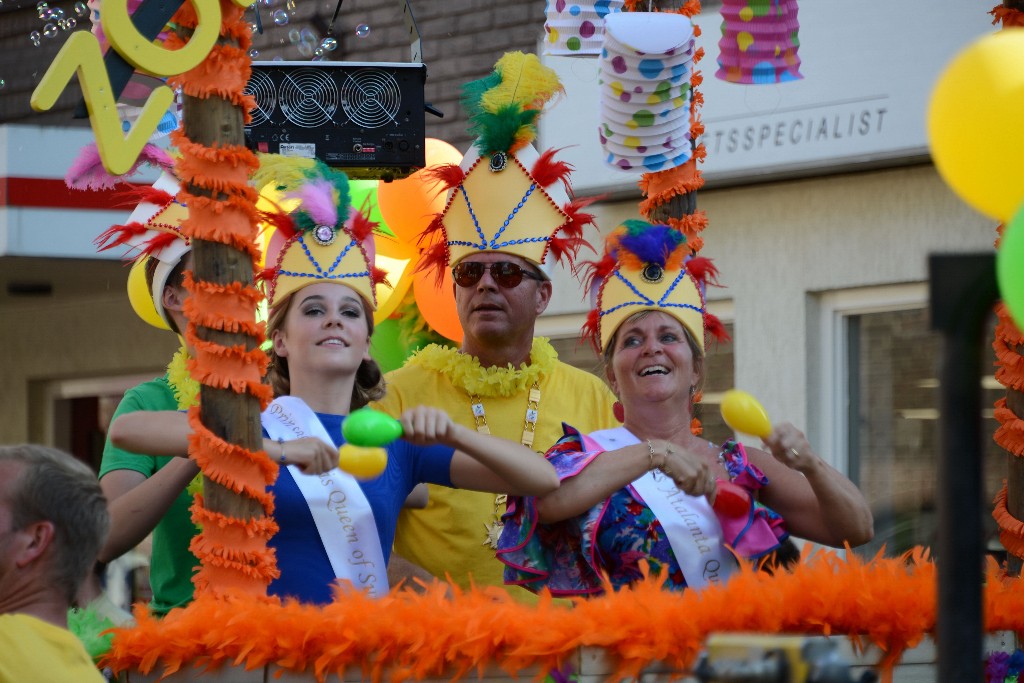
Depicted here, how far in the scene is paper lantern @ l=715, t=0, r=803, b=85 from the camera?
451 cm

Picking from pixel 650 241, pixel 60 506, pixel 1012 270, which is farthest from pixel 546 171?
pixel 1012 270

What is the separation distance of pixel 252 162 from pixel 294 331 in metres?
0.56

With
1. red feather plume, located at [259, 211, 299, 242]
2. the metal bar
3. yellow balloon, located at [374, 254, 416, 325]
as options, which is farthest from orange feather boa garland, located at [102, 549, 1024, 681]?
yellow balloon, located at [374, 254, 416, 325]

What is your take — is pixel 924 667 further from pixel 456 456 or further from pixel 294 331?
pixel 294 331

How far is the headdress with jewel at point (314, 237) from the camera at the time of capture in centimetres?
370

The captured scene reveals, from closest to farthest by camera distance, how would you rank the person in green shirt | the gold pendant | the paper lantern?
the person in green shirt < the gold pendant < the paper lantern

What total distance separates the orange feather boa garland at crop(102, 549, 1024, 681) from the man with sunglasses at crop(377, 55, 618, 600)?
3.50 feet

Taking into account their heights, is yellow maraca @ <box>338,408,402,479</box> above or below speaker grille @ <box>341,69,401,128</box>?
below

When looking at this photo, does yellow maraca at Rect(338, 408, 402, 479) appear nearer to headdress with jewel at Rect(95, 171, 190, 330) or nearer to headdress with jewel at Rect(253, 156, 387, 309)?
headdress with jewel at Rect(253, 156, 387, 309)

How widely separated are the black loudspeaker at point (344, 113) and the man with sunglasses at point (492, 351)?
54cm

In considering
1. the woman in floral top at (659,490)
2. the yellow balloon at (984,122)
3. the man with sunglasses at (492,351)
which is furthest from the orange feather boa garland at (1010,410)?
the yellow balloon at (984,122)

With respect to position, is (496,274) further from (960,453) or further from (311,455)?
(960,453)

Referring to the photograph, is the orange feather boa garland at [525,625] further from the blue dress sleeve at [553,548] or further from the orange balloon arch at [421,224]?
the orange balloon arch at [421,224]

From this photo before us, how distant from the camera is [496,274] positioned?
13.8 feet
